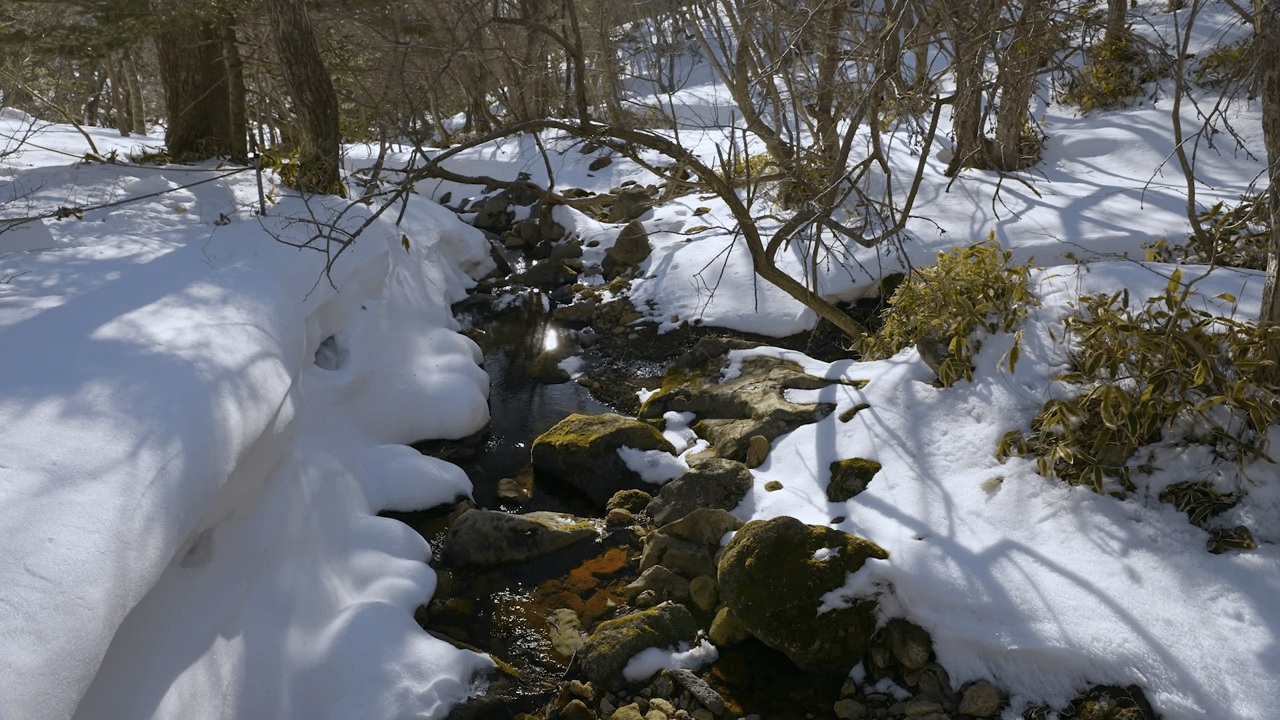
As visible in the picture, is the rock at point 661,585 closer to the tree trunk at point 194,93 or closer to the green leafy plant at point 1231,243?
the green leafy plant at point 1231,243

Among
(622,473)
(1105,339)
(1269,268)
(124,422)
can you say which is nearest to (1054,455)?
(1105,339)

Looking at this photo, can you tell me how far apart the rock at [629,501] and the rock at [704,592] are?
0.91 m

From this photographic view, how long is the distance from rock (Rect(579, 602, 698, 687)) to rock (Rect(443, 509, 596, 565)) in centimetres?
78

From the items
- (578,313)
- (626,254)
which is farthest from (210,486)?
(626,254)

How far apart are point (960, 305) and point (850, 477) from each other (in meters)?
1.26

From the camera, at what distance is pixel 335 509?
4336mm

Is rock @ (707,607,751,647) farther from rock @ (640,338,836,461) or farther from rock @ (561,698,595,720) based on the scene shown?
rock @ (640,338,836,461)

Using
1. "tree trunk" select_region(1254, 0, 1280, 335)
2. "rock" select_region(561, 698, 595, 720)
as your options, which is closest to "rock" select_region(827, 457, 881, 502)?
"rock" select_region(561, 698, 595, 720)

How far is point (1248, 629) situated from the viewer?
289 centimetres

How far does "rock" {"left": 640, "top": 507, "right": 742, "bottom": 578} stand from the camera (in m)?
4.19

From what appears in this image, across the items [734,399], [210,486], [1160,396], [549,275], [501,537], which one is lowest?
[501,537]

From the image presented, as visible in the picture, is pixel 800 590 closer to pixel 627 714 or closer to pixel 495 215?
pixel 627 714

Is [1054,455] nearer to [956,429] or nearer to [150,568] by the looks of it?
[956,429]

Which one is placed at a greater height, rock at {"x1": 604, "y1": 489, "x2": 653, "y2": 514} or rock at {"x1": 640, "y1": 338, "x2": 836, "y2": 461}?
rock at {"x1": 640, "y1": 338, "x2": 836, "y2": 461}
